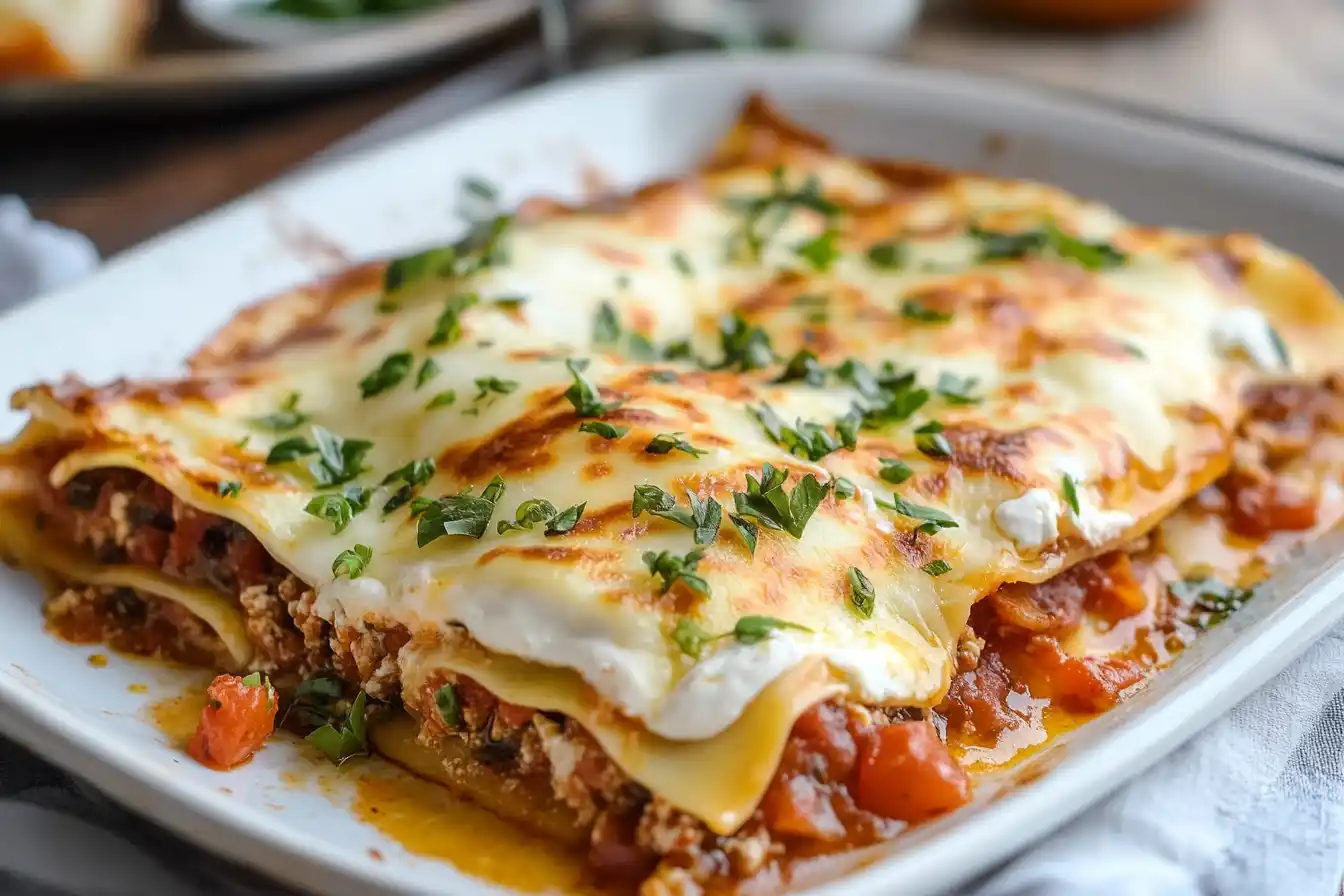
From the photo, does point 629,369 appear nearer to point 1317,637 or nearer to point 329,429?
point 329,429

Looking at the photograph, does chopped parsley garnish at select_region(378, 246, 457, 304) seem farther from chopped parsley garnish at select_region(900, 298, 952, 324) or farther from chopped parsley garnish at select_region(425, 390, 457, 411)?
chopped parsley garnish at select_region(900, 298, 952, 324)

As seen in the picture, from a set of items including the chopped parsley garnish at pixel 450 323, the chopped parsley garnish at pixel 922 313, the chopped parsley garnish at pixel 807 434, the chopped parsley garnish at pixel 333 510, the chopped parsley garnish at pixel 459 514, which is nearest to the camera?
the chopped parsley garnish at pixel 459 514

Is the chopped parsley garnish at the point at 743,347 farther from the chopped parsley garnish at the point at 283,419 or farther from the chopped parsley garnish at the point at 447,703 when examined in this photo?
the chopped parsley garnish at the point at 447,703

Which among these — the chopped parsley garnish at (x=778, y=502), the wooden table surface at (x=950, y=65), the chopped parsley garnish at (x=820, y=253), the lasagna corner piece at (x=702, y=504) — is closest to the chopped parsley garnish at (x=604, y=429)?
the lasagna corner piece at (x=702, y=504)

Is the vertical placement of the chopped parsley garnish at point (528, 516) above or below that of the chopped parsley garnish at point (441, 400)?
above

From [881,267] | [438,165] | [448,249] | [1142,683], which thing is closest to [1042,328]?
[881,267]

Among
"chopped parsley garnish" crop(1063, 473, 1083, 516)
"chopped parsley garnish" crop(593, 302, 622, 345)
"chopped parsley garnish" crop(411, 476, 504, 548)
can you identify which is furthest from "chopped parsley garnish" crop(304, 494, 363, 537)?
"chopped parsley garnish" crop(1063, 473, 1083, 516)

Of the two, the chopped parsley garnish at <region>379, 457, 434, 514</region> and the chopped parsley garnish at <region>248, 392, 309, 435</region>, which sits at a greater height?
the chopped parsley garnish at <region>379, 457, 434, 514</region>
